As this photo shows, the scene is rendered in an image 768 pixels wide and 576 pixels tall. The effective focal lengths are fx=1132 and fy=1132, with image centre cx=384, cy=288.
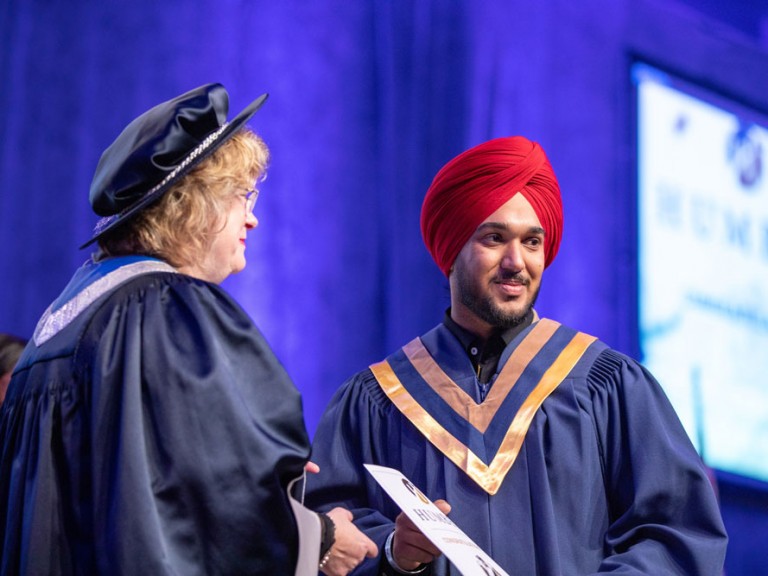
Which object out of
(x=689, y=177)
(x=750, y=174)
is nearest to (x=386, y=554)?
(x=689, y=177)

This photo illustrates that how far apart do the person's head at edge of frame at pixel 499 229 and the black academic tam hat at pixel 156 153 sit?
37.6 inches

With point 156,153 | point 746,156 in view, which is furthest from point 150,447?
point 746,156

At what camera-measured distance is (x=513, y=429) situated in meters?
2.87

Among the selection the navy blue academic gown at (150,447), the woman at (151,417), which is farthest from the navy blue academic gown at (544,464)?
the navy blue academic gown at (150,447)

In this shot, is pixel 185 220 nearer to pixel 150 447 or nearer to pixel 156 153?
pixel 156 153

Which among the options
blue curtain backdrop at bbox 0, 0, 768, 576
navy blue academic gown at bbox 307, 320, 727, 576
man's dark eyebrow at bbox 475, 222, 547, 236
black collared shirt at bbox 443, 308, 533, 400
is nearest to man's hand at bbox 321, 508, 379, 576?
navy blue academic gown at bbox 307, 320, 727, 576

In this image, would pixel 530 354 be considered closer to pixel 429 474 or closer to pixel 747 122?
pixel 429 474

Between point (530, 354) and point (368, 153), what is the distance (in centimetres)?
200

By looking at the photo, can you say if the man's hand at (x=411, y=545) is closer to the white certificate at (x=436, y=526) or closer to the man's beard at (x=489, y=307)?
the white certificate at (x=436, y=526)

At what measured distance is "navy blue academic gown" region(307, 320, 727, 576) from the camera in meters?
2.70

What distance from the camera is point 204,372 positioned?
81.2 inches

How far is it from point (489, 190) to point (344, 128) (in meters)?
1.77

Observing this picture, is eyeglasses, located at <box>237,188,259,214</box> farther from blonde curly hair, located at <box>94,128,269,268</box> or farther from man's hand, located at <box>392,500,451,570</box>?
man's hand, located at <box>392,500,451,570</box>

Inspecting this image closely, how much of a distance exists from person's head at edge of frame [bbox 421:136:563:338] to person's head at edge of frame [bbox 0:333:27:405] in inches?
50.6
